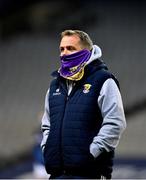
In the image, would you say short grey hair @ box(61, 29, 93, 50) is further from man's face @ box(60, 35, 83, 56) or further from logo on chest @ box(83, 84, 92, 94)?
logo on chest @ box(83, 84, 92, 94)

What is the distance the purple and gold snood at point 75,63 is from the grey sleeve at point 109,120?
0.20 m

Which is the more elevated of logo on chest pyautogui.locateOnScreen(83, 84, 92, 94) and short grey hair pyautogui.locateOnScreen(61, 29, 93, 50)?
short grey hair pyautogui.locateOnScreen(61, 29, 93, 50)

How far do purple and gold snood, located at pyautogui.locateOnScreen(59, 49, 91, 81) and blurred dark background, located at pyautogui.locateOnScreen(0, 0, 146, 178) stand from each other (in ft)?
23.2

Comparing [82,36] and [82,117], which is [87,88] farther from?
[82,36]

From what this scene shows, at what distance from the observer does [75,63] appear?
14.5ft

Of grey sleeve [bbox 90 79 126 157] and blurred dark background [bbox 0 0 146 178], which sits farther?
blurred dark background [bbox 0 0 146 178]

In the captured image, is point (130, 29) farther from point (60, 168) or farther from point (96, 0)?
point (60, 168)

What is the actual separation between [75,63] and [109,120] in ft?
1.55

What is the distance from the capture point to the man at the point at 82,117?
4270 millimetres

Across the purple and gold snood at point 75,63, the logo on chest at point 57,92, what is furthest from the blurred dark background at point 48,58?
the purple and gold snood at point 75,63

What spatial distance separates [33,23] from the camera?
689 inches

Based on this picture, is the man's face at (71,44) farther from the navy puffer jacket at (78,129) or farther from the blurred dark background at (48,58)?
the blurred dark background at (48,58)

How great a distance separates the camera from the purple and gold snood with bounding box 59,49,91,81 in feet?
14.4

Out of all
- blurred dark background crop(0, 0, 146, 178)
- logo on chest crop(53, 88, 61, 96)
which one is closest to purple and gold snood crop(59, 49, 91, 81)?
logo on chest crop(53, 88, 61, 96)
